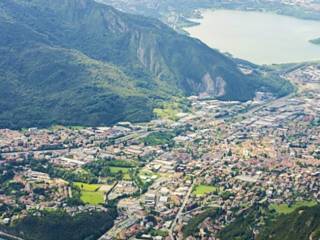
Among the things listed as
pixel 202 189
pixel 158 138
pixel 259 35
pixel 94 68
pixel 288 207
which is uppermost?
pixel 94 68

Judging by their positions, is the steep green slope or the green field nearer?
the steep green slope

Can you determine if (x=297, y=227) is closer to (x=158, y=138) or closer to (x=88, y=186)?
→ (x=88, y=186)

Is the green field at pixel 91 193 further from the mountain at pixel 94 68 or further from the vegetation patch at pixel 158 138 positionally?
the mountain at pixel 94 68

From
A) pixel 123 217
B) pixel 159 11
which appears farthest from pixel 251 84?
pixel 159 11

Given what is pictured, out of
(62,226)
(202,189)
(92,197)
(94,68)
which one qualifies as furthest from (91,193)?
(94,68)

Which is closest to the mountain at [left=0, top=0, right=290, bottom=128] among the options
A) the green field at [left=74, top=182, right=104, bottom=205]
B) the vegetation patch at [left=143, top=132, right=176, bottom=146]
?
the vegetation patch at [left=143, top=132, right=176, bottom=146]

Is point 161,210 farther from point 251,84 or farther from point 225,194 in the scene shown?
point 251,84

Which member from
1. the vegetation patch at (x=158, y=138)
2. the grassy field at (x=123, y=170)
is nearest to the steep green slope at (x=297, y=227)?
the grassy field at (x=123, y=170)

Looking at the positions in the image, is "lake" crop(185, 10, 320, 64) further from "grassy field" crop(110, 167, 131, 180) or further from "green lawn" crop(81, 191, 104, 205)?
"green lawn" crop(81, 191, 104, 205)
